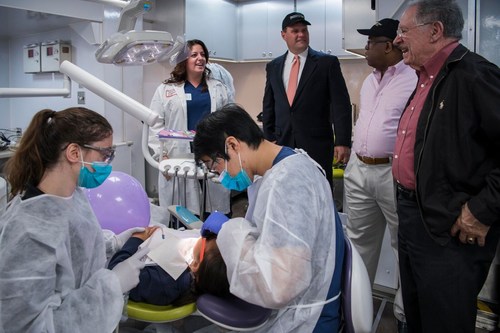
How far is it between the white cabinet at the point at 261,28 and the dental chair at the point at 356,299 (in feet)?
11.6

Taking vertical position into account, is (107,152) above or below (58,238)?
above

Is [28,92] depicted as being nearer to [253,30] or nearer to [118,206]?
[118,206]

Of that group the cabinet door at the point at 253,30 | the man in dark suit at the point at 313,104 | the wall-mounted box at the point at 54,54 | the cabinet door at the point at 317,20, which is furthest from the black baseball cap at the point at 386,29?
the wall-mounted box at the point at 54,54

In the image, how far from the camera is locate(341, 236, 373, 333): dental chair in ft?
4.16

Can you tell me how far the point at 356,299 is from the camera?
127 centimetres

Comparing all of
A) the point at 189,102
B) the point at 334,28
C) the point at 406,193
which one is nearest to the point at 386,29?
the point at 406,193

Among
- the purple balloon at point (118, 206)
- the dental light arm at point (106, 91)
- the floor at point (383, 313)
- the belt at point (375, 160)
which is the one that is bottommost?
the floor at point (383, 313)

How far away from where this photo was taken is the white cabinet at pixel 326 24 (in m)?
4.23

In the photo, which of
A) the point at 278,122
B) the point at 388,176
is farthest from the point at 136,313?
the point at 278,122

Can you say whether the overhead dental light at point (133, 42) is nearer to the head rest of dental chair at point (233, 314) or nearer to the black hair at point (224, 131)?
the black hair at point (224, 131)

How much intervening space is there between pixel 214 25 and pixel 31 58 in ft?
6.01

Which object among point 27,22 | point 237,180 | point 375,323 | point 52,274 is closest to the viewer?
point 52,274

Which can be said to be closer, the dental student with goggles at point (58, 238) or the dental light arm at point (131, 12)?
the dental student with goggles at point (58, 238)

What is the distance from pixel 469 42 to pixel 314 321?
2.04 metres
